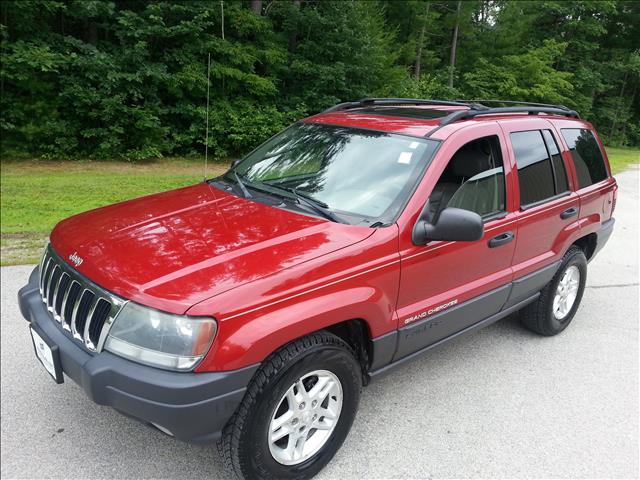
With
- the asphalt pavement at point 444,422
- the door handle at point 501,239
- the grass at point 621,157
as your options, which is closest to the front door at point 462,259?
the door handle at point 501,239

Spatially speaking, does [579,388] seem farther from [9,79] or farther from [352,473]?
[9,79]

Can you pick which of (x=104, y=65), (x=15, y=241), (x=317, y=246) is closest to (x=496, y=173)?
(x=317, y=246)

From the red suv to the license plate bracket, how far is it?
0.01 meters

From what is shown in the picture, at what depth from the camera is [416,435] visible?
302 centimetres

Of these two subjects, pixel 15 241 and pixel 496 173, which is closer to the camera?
pixel 496 173

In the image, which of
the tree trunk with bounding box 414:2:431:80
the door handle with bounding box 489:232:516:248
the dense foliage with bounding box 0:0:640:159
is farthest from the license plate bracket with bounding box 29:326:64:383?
the tree trunk with bounding box 414:2:431:80

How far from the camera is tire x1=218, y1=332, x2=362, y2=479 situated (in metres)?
2.29

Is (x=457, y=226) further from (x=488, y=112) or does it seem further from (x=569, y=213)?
(x=569, y=213)

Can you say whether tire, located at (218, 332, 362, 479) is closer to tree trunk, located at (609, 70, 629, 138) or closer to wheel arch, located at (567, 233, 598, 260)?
wheel arch, located at (567, 233, 598, 260)

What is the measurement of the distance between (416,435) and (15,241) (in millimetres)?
5356

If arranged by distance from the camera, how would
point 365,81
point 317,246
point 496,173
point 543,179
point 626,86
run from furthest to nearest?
point 626,86 < point 365,81 < point 543,179 < point 496,173 < point 317,246

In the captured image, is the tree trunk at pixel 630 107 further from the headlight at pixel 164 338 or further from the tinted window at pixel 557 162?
the headlight at pixel 164 338

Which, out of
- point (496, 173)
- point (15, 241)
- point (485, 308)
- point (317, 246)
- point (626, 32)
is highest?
point (626, 32)

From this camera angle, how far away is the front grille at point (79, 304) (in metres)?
2.26
